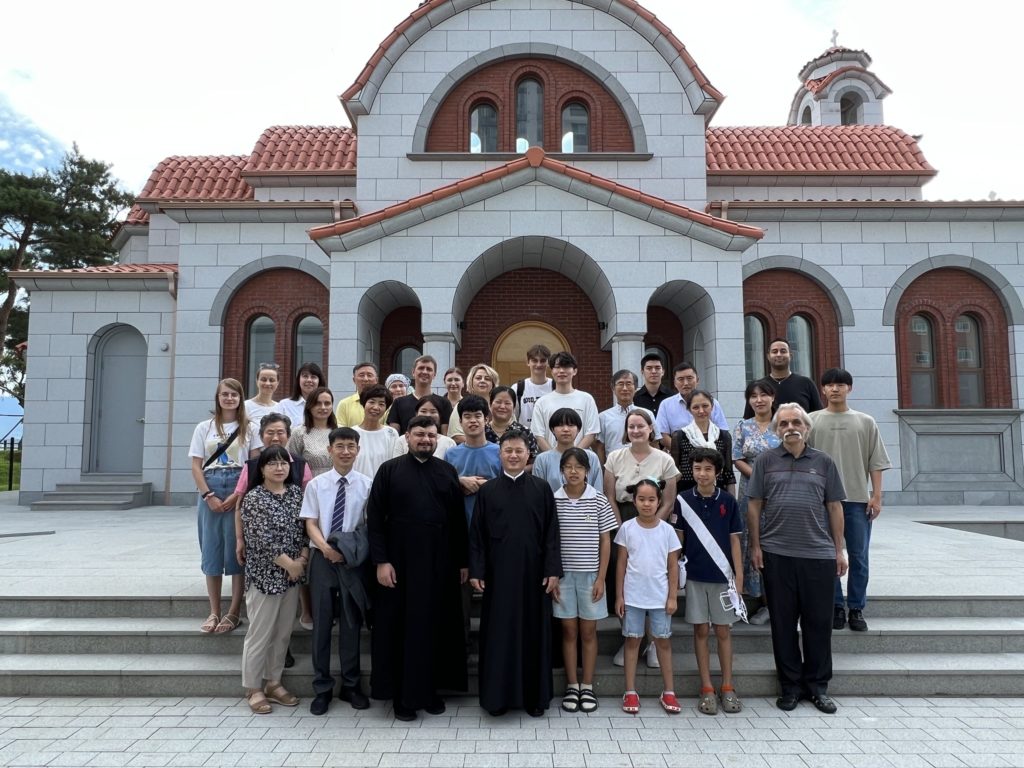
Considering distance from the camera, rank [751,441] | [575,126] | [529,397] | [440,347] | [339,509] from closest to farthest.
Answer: [339,509] → [751,441] → [529,397] → [440,347] → [575,126]

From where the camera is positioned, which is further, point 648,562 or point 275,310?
point 275,310

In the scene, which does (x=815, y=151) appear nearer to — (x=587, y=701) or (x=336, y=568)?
(x=587, y=701)

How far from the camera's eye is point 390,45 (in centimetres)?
1348

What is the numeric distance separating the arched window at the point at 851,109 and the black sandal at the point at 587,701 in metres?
22.9

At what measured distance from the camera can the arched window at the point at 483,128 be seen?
14.0 meters

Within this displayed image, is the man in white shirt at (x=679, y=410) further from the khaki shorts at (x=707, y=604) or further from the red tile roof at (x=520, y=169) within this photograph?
the red tile roof at (x=520, y=169)

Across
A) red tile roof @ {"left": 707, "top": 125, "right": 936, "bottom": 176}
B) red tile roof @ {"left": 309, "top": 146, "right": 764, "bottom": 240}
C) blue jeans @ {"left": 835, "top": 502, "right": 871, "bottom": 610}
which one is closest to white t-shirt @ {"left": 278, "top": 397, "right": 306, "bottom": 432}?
blue jeans @ {"left": 835, "top": 502, "right": 871, "bottom": 610}

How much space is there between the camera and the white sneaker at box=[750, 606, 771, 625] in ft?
17.7

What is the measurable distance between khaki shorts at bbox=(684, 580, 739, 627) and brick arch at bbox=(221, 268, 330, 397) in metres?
10.2

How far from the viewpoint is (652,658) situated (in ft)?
16.3

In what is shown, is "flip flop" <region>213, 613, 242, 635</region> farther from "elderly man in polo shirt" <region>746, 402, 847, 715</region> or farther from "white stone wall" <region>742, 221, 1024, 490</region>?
"white stone wall" <region>742, 221, 1024, 490</region>

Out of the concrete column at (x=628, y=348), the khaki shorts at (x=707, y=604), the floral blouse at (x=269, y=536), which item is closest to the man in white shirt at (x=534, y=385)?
the khaki shorts at (x=707, y=604)

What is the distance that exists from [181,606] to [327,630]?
1.87 m

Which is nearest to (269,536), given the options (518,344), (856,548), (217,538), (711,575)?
(217,538)
